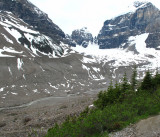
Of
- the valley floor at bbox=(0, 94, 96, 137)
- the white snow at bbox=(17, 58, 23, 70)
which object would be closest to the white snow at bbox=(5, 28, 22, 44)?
the white snow at bbox=(17, 58, 23, 70)

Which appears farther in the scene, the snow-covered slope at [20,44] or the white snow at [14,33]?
the white snow at [14,33]

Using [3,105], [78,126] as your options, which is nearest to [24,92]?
[3,105]

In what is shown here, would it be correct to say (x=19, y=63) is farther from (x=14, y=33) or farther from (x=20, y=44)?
(x=14, y=33)

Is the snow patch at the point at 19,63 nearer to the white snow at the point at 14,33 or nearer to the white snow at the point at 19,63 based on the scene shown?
the white snow at the point at 19,63

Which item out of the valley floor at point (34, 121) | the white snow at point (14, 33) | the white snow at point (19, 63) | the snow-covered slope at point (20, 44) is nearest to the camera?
the valley floor at point (34, 121)

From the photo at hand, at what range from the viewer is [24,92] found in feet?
345

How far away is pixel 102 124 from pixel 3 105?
76548mm

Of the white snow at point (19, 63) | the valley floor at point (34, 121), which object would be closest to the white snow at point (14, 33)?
the white snow at point (19, 63)

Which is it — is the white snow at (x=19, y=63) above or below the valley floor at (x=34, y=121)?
above

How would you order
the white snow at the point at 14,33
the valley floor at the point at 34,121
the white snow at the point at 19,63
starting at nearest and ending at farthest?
the valley floor at the point at 34,121 < the white snow at the point at 19,63 < the white snow at the point at 14,33

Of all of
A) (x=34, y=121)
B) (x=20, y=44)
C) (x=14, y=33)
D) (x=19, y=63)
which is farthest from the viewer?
(x=14, y=33)

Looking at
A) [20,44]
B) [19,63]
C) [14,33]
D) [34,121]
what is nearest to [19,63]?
[19,63]

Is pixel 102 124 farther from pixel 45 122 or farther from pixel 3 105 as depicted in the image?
pixel 3 105

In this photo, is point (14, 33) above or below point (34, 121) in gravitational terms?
above
